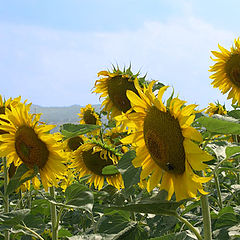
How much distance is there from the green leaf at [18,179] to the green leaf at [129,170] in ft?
2.08

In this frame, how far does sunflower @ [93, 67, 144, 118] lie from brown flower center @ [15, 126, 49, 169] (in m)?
0.90

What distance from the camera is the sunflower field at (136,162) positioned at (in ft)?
3.90

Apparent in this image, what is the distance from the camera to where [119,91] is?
288 centimetres

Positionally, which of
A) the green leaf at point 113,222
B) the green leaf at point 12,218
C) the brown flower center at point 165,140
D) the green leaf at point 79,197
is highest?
the brown flower center at point 165,140

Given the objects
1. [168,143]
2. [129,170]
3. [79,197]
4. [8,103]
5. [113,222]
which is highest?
[8,103]

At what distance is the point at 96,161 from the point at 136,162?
4.00 ft

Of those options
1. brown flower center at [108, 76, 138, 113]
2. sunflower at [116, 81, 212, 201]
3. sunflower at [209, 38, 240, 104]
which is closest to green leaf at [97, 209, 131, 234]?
sunflower at [116, 81, 212, 201]

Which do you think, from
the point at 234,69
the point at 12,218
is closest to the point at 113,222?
the point at 12,218

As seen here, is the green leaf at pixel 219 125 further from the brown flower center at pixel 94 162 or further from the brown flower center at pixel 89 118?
the brown flower center at pixel 89 118

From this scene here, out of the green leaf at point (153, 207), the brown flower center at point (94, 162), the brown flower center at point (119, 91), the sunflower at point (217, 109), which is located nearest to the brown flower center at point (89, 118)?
the sunflower at point (217, 109)

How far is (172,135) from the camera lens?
125 centimetres

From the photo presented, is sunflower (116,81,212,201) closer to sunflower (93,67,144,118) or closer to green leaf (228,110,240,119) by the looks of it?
green leaf (228,110,240,119)

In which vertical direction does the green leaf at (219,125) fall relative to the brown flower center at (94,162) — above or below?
above

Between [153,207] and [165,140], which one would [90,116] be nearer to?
[165,140]
